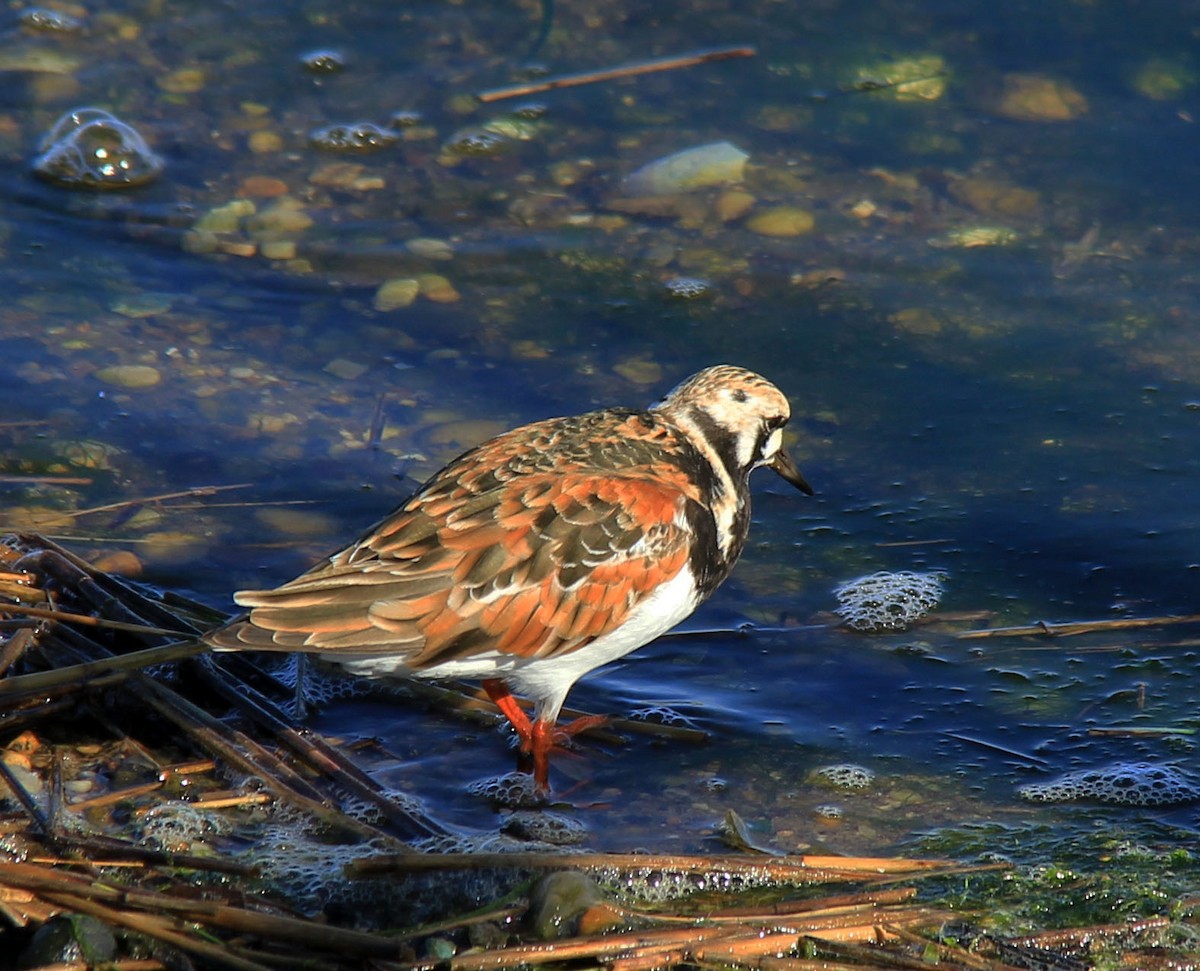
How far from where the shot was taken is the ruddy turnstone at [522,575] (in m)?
4.00

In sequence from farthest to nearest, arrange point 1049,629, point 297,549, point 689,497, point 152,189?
point 152,189
point 297,549
point 1049,629
point 689,497

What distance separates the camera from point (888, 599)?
5.16 metres

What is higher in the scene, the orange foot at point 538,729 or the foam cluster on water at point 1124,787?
the orange foot at point 538,729

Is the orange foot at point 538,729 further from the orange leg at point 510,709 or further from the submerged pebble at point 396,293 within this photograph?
the submerged pebble at point 396,293

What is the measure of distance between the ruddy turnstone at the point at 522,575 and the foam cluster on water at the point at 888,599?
85cm

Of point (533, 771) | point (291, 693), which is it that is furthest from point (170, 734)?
point (533, 771)

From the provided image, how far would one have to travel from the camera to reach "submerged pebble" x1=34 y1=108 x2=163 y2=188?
739 centimetres

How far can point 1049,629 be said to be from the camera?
16.5 feet

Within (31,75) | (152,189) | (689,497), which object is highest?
(31,75)

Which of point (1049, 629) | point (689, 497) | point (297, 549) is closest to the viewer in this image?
point (689, 497)

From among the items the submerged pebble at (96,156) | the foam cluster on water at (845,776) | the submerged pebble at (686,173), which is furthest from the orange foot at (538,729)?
the submerged pebble at (96,156)

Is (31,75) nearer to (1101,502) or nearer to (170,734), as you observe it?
(170,734)

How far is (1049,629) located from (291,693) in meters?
2.42

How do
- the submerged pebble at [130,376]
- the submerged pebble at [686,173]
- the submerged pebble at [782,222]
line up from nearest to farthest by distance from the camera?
the submerged pebble at [130,376] < the submerged pebble at [782,222] < the submerged pebble at [686,173]
